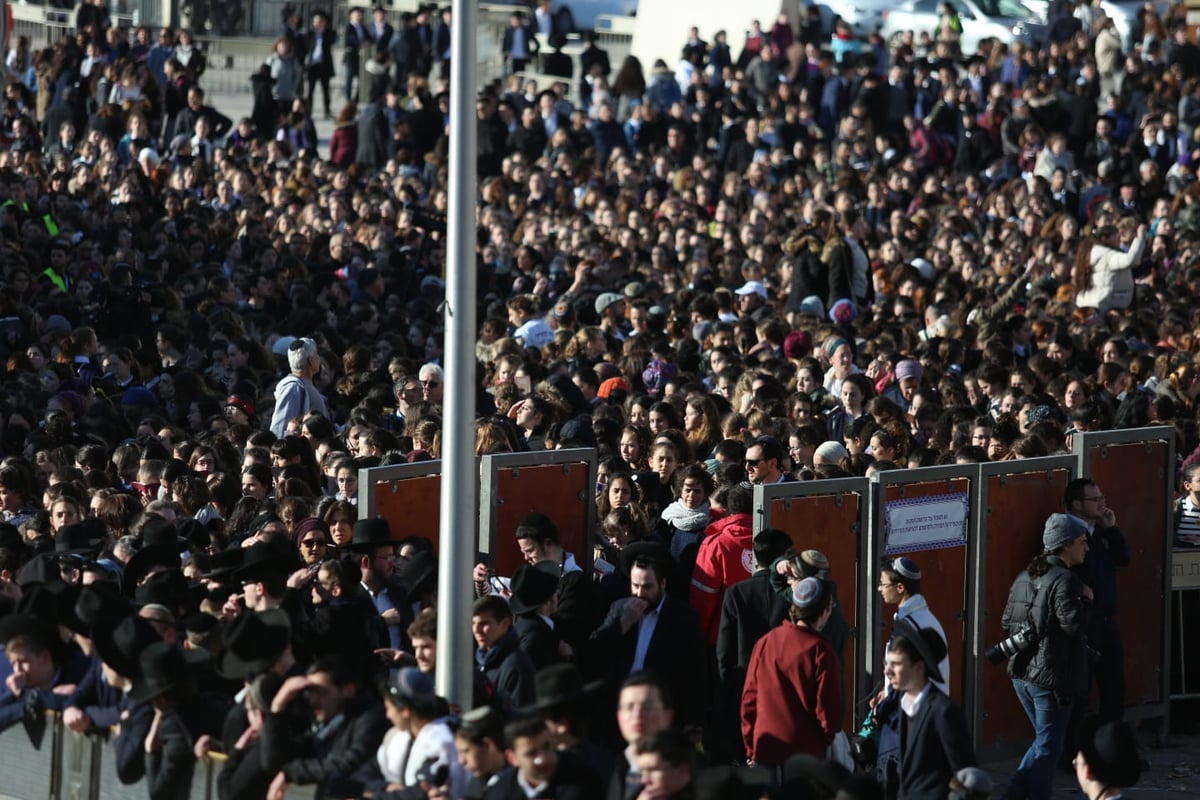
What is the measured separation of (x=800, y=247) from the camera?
68.1 ft

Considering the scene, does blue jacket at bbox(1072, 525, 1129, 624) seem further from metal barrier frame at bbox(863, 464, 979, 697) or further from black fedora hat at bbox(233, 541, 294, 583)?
black fedora hat at bbox(233, 541, 294, 583)

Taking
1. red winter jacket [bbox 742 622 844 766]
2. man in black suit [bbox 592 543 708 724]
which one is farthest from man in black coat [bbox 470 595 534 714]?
red winter jacket [bbox 742 622 844 766]

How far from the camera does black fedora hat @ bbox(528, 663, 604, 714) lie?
26.2 feet

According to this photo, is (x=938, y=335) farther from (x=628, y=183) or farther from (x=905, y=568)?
(x=628, y=183)

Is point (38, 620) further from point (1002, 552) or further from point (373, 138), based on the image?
point (373, 138)

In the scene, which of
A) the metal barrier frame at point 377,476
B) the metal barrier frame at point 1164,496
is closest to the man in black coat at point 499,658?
the metal barrier frame at point 377,476

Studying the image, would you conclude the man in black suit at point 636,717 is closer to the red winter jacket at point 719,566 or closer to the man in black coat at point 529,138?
the red winter jacket at point 719,566

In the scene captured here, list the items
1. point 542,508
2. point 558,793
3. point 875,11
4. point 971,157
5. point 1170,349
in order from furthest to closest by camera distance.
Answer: point 875,11, point 971,157, point 1170,349, point 542,508, point 558,793

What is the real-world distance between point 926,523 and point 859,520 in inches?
19.5

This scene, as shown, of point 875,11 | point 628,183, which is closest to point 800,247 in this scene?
point 628,183

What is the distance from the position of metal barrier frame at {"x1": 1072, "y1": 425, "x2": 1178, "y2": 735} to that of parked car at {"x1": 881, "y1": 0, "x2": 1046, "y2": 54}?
25052mm

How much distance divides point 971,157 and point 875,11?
34.8 feet

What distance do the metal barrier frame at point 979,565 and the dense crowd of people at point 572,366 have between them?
1.24 ft

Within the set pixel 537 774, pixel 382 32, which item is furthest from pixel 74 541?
pixel 382 32
